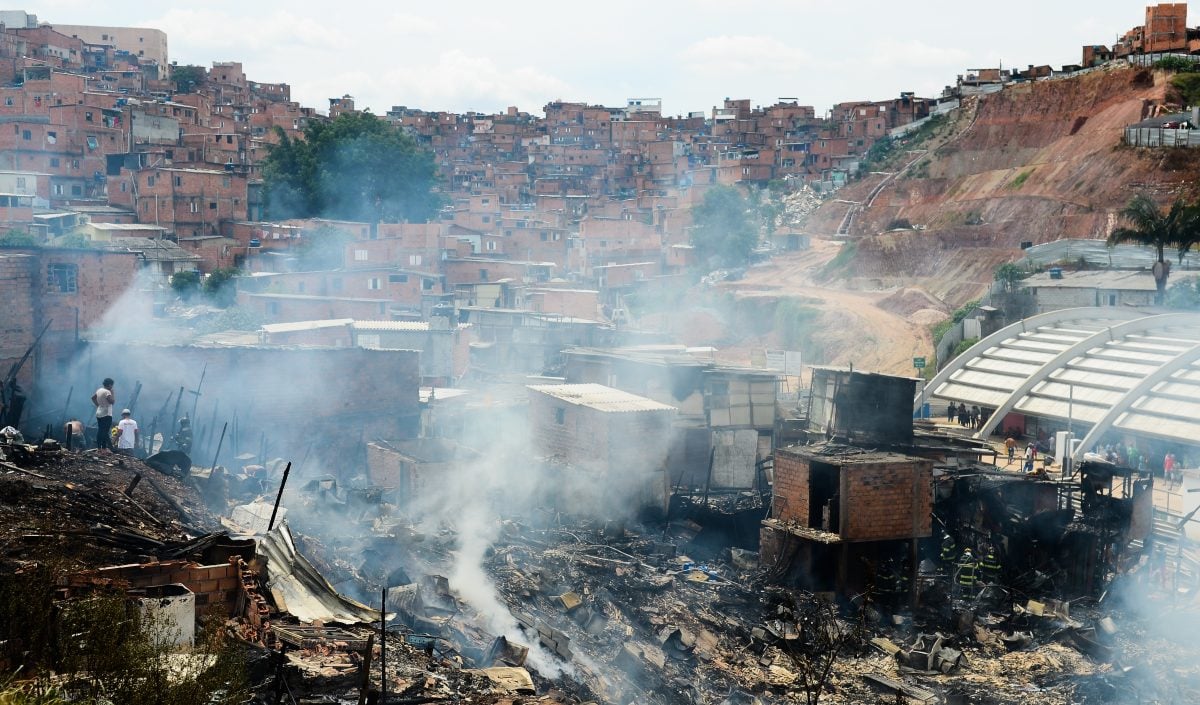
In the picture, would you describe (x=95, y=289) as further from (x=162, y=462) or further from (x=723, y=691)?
(x=723, y=691)

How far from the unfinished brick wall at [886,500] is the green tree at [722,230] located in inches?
1599

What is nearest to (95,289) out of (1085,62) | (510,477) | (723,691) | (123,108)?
(510,477)

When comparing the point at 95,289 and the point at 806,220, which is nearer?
the point at 95,289

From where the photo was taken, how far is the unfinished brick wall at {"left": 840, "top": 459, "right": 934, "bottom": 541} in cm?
1552

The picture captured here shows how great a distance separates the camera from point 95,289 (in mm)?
21578

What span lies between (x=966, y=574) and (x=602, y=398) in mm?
6358

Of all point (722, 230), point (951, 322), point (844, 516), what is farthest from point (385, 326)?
point (722, 230)

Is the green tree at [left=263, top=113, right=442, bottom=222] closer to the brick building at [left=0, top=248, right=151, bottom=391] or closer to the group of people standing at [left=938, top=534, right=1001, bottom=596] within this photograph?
the brick building at [left=0, top=248, right=151, bottom=391]

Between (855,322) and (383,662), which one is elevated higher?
(383,662)

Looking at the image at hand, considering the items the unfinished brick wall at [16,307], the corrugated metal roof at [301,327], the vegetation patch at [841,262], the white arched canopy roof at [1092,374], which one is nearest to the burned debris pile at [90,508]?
the unfinished brick wall at [16,307]

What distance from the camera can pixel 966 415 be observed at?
27.5 m

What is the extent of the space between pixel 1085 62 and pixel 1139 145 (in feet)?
62.8

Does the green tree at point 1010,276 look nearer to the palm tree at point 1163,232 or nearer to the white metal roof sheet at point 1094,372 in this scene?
the palm tree at point 1163,232

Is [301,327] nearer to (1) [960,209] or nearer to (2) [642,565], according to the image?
(2) [642,565]
